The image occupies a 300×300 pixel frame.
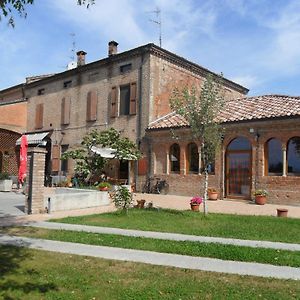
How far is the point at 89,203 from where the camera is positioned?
49.6 ft

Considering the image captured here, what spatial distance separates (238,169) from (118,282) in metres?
14.5

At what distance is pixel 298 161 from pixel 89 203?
9.37 metres

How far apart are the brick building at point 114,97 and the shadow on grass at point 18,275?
51.8 ft

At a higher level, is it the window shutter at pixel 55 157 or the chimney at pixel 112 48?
the chimney at pixel 112 48

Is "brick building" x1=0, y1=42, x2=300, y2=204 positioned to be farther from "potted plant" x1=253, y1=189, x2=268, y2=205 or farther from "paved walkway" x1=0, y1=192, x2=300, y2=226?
"paved walkway" x1=0, y1=192, x2=300, y2=226

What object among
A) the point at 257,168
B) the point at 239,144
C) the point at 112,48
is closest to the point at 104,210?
the point at 257,168

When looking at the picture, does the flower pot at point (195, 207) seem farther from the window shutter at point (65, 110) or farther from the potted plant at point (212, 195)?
the window shutter at point (65, 110)

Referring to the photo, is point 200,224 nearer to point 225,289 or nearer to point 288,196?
point 225,289

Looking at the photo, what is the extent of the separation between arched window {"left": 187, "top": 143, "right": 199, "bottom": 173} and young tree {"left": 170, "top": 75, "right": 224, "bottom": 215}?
7429 mm

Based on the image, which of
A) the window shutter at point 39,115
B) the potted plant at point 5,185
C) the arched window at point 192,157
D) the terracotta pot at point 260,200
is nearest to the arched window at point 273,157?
the terracotta pot at point 260,200

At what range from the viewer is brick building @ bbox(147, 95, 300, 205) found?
17.1 metres

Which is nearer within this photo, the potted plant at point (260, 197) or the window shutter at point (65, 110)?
the potted plant at point (260, 197)

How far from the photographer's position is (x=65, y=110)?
28.0 meters

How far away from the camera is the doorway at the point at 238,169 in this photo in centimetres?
1872
